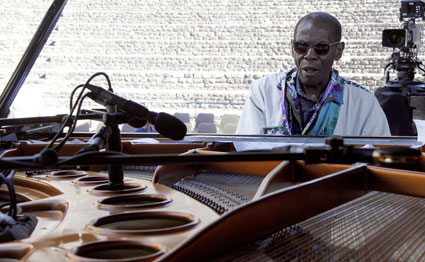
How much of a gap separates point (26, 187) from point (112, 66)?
14.2 m

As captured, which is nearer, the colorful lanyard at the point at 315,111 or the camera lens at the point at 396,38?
the colorful lanyard at the point at 315,111

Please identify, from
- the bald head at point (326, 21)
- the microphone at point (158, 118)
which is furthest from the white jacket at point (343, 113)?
the microphone at point (158, 118)

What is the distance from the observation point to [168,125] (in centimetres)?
95

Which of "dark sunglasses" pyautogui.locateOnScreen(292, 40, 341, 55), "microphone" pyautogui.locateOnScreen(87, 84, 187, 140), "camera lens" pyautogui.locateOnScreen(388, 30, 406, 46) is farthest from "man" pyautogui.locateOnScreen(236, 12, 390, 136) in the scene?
"camera lens" pyautogui.locateOnScreen(388, 30, 406, 46)

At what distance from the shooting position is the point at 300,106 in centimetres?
235

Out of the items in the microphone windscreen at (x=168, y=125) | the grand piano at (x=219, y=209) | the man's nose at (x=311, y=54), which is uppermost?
the man's nose at (x=311, y=54)

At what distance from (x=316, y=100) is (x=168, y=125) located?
1.51 meters

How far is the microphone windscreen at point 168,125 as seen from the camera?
94cm

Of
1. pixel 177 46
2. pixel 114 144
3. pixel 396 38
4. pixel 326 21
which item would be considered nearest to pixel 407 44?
pixel 396 38

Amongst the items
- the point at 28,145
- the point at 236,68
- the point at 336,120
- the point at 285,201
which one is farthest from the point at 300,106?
the point at 236,68

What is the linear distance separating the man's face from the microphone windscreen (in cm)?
147

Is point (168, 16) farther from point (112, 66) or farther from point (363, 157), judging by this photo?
point (363, 157)

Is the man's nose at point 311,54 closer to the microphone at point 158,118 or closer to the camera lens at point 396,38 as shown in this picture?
the microphone at point 158,118

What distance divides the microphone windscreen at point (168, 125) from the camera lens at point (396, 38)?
3.63 meters
